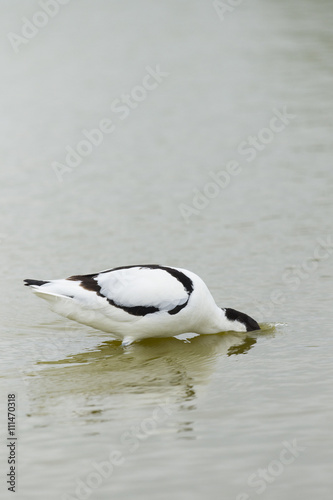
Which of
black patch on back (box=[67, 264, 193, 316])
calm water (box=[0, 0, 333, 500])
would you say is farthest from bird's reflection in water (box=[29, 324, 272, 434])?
black patch on back (box=[67, 264, 193, 316])

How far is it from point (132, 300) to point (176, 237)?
4225mm

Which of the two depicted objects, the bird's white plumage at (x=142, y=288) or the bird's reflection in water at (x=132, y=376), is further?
the bird's white plumage at (x=142, y=288)

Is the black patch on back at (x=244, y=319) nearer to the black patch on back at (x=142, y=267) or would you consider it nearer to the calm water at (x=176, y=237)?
the calm water at (x=176, y=237)

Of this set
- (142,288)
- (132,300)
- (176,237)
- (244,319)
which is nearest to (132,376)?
(132,300)

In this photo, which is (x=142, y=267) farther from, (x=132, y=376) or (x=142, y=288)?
(x=132, y=376)

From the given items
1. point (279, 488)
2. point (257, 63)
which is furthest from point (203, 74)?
point (279, 488)

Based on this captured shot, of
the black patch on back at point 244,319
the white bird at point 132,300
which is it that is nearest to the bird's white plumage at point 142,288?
the white bird at point 132,300

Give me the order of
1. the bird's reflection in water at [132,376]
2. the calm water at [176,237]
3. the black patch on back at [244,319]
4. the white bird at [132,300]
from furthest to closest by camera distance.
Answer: the black patch on back at [244,319] → the white bird at [132,300] → the bird's reflection in water at [132,376] → the calm water at [176,237]

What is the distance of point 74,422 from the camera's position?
6.98 meters

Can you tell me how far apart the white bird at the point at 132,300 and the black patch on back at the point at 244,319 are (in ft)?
1.31

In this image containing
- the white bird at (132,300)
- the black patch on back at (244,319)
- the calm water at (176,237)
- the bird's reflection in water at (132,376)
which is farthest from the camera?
the black patch on back at (244,319)

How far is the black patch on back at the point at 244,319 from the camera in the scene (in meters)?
9.41

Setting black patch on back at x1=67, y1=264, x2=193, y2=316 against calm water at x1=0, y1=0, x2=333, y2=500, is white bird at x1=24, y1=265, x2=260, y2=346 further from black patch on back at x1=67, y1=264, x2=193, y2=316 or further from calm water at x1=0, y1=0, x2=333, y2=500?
calm water at x1=0, y1=0, x2=333, y2=500

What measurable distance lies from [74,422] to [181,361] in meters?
2.00
